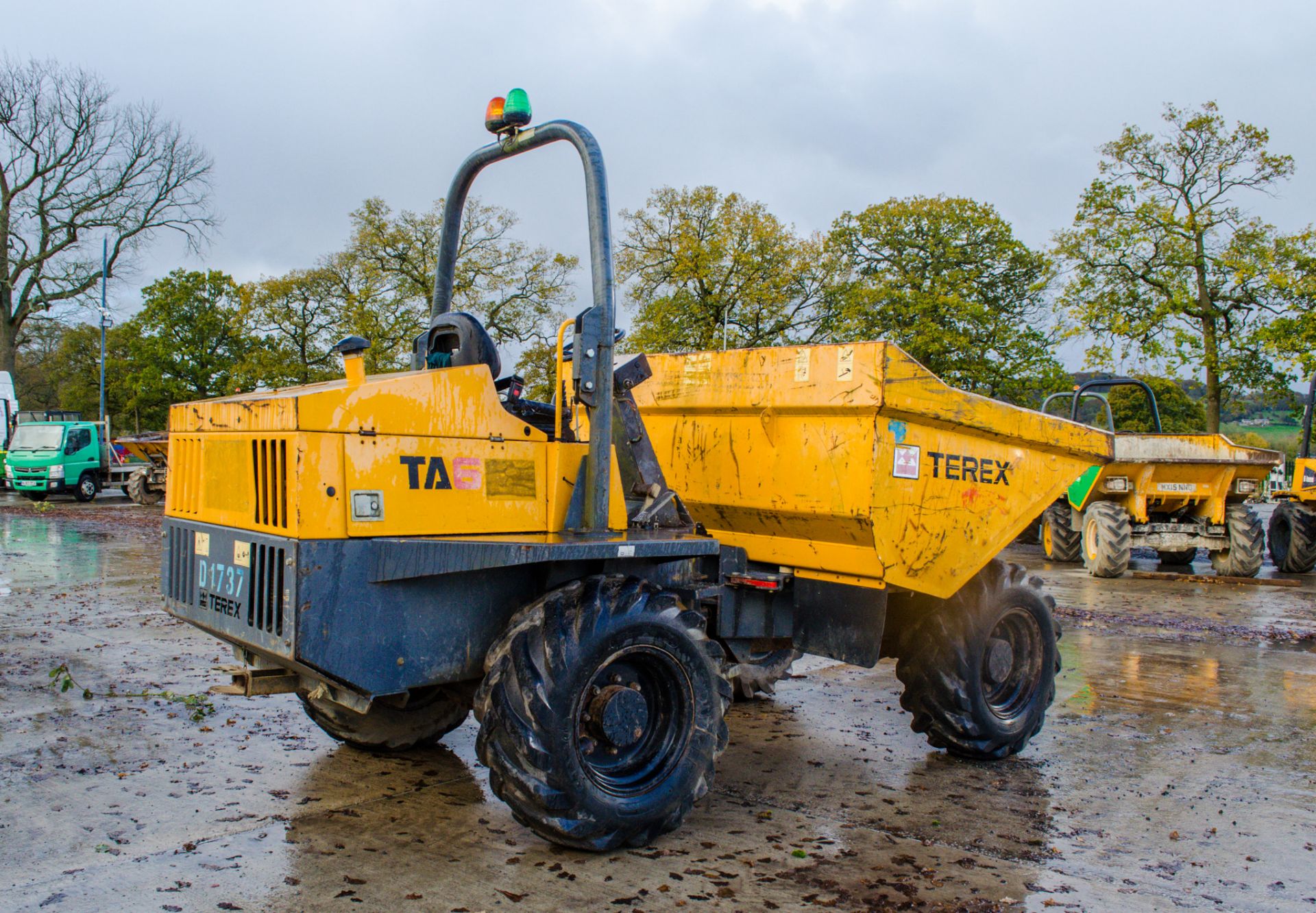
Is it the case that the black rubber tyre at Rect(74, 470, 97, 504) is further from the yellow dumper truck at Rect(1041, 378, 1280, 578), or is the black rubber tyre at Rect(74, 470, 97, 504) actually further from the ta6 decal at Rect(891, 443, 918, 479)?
the ta6 decal at Rect(891, 443, 918, 479)

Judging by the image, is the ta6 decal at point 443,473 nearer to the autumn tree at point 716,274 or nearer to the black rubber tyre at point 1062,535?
the black rubber tyre at point 1062,535

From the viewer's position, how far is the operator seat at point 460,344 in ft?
14.9

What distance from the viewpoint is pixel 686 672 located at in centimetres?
446

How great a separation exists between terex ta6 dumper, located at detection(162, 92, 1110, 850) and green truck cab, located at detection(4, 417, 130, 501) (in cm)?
2599

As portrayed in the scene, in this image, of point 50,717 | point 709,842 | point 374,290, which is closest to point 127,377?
point 374,290

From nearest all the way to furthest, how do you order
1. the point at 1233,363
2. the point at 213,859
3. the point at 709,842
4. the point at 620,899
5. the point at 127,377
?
the point at 620,899 → the point at 213,859 → the point at 709,842 → the point at 1233,363 → the point at 127,377

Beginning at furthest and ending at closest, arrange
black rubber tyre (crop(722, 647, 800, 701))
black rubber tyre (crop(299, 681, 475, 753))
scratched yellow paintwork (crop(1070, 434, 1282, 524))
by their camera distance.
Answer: scratched yellow paintwork (crop(1070, 434, 1282, 524)) < black rubber tyre (crop(722, 647, 800, 701)) < black rubber tyre (crop(299, 681, 475, 753))

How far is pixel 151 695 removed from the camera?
6629 millimetres

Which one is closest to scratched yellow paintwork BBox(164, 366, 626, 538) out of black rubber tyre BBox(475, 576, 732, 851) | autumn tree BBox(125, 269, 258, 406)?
black rubber tyre BBox(475, 576, 732, 851)

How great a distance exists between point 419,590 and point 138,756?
235 cm

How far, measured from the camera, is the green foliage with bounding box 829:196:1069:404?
38312 millimetres

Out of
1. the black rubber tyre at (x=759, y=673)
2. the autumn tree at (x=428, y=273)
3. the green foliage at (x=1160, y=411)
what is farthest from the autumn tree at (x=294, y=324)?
the black rubber tyre at (x=759, y=673)

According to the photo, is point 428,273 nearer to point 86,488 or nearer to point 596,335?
point 86,488

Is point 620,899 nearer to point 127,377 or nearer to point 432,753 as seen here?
point 432,753
